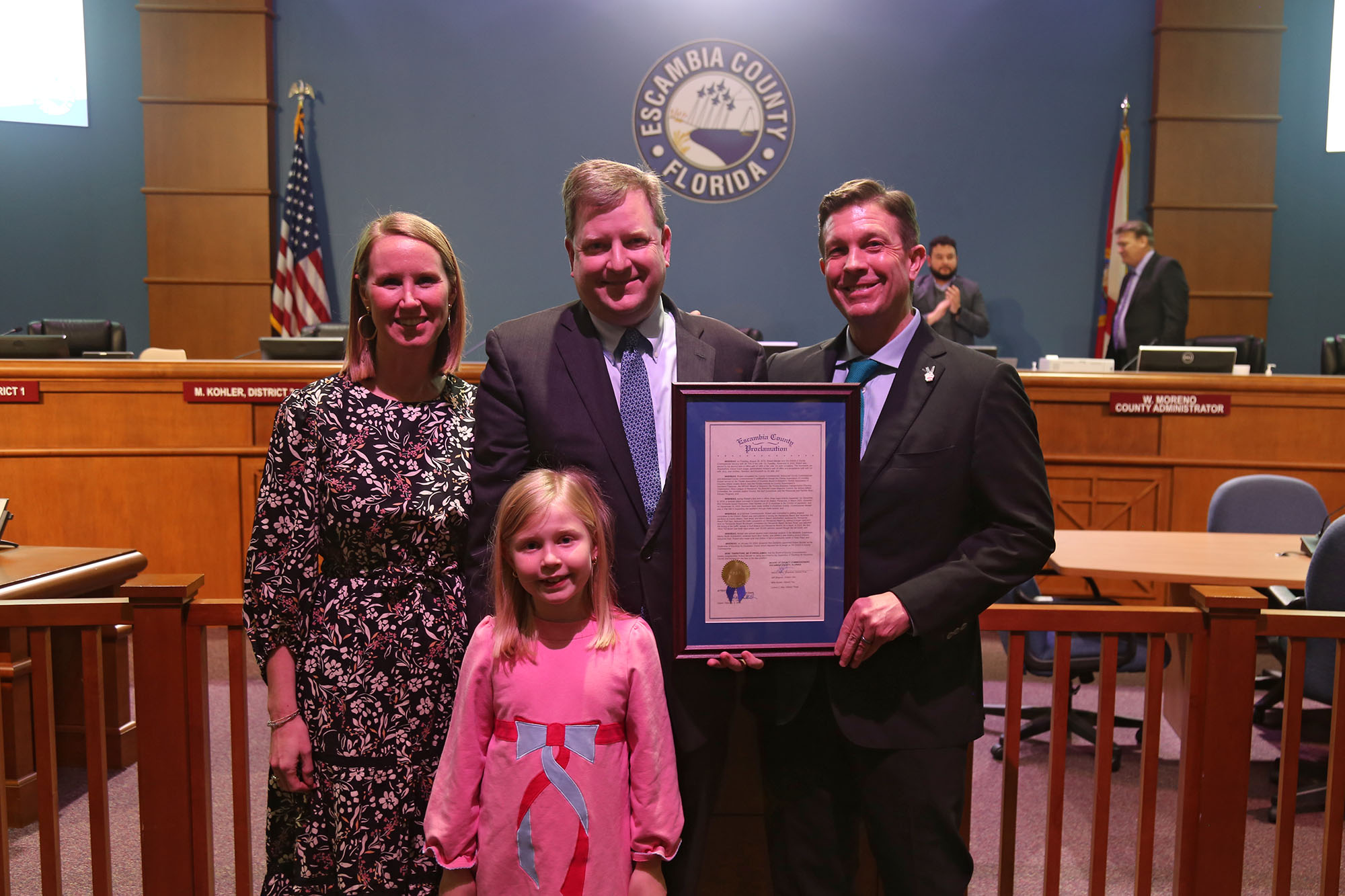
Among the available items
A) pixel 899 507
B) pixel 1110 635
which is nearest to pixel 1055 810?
pixel 1110 635

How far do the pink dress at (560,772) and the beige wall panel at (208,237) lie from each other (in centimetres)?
645

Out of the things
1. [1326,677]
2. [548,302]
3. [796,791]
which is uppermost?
[548,302]

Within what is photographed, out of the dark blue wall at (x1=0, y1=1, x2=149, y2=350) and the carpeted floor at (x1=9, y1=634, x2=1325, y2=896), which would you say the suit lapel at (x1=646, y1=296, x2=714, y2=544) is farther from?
the dark blue wall at (x1=0, y1=1, x2=149, y2=350)

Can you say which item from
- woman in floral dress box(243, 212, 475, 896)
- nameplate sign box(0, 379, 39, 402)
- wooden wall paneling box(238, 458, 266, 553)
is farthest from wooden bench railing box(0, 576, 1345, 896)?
nameplate sign box(0, 379, 39, 402)

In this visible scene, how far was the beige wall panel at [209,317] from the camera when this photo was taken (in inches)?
278

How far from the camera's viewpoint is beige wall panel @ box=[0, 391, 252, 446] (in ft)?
14.5

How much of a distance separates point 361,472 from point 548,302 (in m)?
5.83

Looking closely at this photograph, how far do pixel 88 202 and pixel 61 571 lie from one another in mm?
5380

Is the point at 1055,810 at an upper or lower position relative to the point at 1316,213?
lower

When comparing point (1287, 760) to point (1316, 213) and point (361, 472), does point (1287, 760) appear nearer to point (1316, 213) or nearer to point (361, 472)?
point (361, 472)

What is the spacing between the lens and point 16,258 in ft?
23.5

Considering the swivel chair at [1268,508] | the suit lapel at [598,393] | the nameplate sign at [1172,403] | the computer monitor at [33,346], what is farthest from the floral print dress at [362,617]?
the computer monitor at [33,346]

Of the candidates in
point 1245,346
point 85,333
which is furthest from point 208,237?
point 1245,346

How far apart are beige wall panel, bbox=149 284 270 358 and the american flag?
0.16m
